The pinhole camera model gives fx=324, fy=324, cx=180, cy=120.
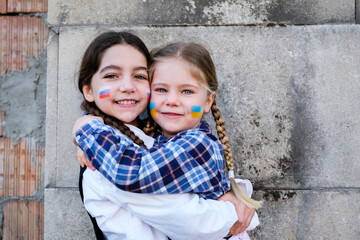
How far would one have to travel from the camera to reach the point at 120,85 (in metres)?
1.74

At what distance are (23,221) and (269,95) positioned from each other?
83.9 inches

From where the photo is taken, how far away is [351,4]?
2312mm

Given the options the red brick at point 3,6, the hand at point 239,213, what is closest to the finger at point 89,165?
the hand at point 239,213

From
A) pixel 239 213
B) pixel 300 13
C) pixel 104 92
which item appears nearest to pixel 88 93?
pixel 104 92

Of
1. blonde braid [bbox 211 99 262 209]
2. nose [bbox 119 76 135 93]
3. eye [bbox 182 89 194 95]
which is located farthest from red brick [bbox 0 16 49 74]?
blonde braid [bbox 211 99 262 209]

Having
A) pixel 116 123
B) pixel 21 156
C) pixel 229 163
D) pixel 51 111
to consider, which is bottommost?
pixel 21 156

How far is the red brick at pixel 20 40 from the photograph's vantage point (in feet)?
8.50

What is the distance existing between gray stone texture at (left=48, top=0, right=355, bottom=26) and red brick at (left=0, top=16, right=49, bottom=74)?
0.34 m

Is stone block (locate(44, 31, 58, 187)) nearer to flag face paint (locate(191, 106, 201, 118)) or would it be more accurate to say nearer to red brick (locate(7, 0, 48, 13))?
red brick (locate(7, 0, 48, 13))

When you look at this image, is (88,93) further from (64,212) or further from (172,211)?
(64,212)

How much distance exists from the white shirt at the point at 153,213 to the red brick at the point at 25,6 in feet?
5.42

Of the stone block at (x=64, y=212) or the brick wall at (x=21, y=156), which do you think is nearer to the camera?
the stone block at (x=64, y=212)

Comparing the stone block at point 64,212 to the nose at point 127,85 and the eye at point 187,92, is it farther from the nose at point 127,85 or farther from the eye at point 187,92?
the eye at point 187,92

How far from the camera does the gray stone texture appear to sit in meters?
2.30
